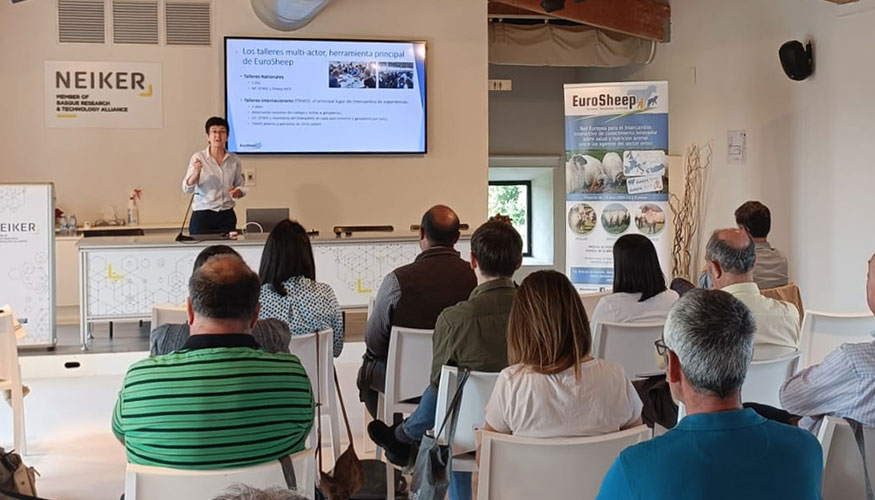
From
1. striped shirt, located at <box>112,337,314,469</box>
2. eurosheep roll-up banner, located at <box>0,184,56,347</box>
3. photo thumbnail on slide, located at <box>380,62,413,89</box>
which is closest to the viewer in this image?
striped shirt, located at <box>112,337,314,469</box>

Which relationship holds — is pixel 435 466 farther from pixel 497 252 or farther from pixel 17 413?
pixel 17 413

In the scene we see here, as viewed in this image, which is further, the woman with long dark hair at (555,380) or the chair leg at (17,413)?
the chair leg at (17,413)

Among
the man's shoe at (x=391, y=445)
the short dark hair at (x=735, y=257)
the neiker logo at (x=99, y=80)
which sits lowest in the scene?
the man's shoe at (x=391, y=445)

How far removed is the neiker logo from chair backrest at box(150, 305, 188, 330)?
4.59 meters

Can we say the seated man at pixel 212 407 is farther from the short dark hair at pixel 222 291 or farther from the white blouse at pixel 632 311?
the white blouse at pixel 632 311

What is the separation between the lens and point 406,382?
351 cm

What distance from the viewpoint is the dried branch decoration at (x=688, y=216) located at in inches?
356

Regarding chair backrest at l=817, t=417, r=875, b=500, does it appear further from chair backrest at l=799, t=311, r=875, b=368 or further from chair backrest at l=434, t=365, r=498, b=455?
chair backrest at l=799, t=311, r=875, b=368

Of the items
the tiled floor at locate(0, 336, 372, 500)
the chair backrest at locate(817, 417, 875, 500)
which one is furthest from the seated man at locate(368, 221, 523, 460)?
the tiled floor at locate(0, 336, 372, 500)

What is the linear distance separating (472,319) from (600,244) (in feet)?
16.1

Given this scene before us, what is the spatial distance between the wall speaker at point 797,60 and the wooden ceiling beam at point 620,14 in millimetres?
2053

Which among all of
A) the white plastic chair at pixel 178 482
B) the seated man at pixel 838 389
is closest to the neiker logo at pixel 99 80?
the white plastic chair at pixel 178 482

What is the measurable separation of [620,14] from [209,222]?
15.8ft

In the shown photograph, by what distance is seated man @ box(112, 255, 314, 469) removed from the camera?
2.02 meters
